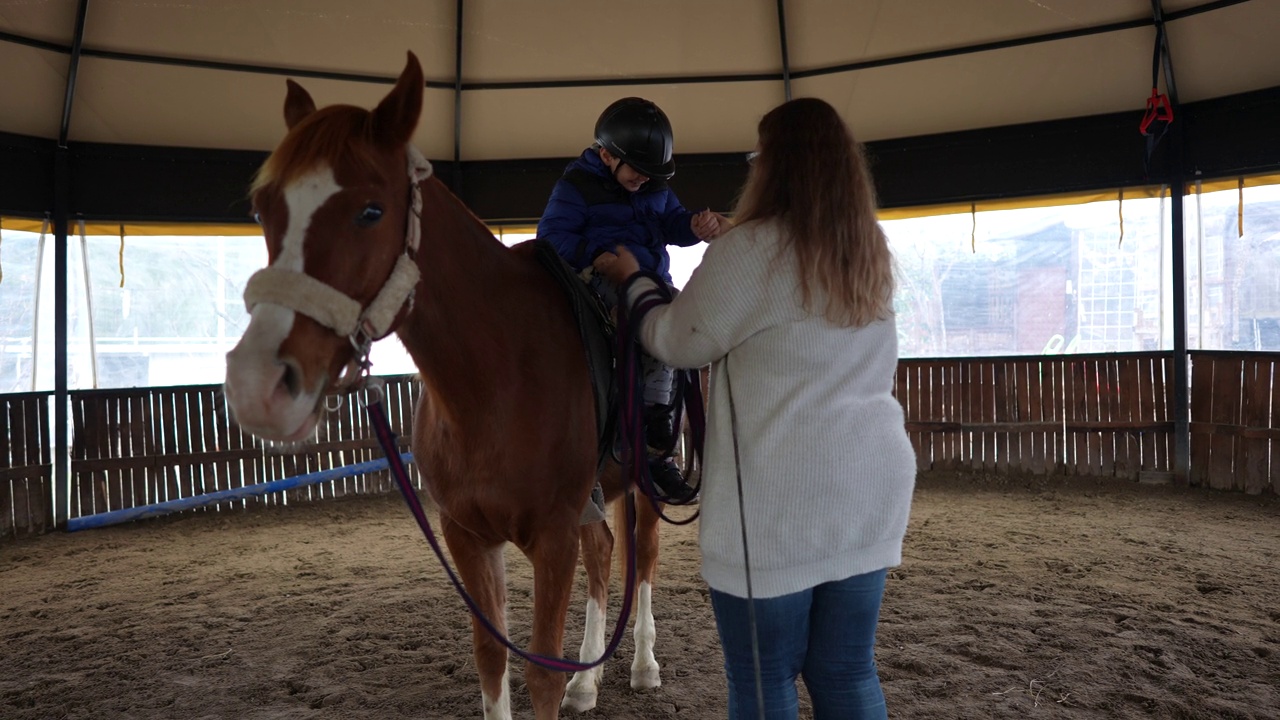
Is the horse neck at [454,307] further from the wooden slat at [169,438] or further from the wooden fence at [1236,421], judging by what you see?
the wooden fence at [1236,421]

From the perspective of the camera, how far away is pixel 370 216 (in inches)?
60.6

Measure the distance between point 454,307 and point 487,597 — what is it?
2.96 ft

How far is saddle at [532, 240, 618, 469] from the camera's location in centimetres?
223

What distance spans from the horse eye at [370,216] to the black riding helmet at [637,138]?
47.2 inches

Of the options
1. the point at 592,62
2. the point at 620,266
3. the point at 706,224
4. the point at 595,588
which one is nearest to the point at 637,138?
the point at 706,224

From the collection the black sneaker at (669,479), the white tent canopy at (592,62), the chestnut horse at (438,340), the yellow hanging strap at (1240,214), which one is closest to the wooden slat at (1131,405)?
the yellow hanging strap at (1240,214)

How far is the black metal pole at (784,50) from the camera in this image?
22.7 feet

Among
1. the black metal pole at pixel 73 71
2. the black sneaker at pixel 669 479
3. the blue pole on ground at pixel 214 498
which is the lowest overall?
the blue pole on ground at pixel 214 498

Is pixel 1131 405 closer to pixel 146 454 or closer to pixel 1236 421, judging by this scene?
pixel 1236 421

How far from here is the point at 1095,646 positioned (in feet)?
11.0

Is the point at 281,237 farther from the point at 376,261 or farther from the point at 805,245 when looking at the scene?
the point at 805,245

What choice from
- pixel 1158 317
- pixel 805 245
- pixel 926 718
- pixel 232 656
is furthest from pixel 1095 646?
pixel 1158 317

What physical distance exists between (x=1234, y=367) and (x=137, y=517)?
884 cm

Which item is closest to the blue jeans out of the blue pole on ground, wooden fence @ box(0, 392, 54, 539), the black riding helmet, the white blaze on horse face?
the white blaze on horse face
